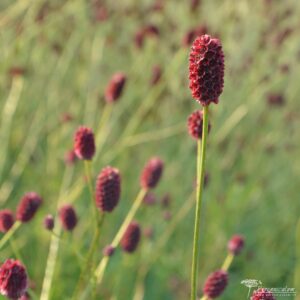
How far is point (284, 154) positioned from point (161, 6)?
2.94 ft

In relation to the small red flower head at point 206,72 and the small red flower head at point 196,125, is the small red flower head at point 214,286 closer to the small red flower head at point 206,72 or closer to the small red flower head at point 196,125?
the small red flower head at point 196,125

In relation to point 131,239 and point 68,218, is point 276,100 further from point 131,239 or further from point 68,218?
point 68,218

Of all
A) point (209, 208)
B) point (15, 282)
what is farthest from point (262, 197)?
point (15, 282)

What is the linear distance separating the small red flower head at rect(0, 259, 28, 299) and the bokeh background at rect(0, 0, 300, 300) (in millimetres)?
945

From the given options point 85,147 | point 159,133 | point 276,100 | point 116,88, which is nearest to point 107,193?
point 85,147

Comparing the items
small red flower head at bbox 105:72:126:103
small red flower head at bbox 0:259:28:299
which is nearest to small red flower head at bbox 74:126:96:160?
small red flower head at bbox 0:259:28:299

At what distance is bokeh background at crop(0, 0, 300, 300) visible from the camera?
6.95ft

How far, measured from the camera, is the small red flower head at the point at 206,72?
732 mm

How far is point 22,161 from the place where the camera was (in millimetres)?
2197

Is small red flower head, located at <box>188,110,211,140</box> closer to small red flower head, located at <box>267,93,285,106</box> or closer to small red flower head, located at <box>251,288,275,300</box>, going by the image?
small red flower head, located at <box>251,288,275,300</box>

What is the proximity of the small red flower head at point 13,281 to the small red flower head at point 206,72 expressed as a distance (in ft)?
1.10

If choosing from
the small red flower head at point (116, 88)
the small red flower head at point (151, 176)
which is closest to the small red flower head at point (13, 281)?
the small red flower head at point (151, 176)

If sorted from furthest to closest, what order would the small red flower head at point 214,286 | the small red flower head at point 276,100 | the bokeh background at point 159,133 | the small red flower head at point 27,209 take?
1. the small red flower head at point 276,100
2. the bokeh background at point 159,133
3. the small red flower head at point 27,209
4. the small red flower head at point 214,286

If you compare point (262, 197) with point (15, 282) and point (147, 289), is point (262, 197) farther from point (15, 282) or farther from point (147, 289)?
point (15, 282)
